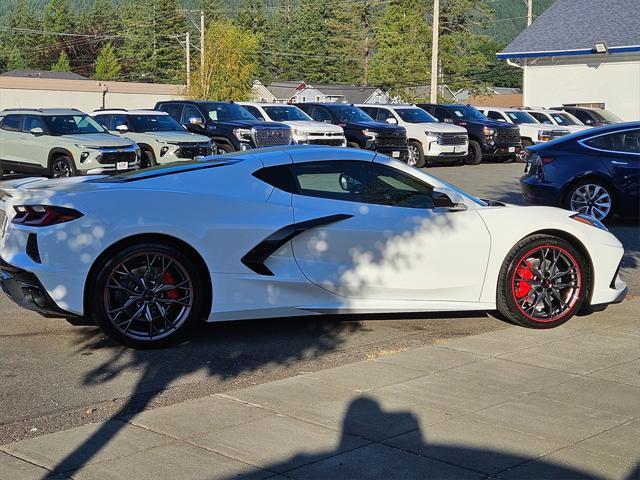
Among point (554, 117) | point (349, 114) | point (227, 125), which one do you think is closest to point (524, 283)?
point (227, 125)

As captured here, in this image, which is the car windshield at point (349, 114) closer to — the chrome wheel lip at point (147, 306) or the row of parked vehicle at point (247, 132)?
the row of parked vehicle at point (247, 132)

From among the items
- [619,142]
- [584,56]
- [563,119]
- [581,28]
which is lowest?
[619,142]

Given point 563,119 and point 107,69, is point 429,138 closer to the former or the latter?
point 563,119

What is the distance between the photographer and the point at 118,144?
20.0 meters

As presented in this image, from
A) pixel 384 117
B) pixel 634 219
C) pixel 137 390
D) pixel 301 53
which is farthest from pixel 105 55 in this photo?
pixel 137 390

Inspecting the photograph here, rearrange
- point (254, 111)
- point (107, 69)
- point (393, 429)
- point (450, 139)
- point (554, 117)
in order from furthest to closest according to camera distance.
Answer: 1. point (107, 69)
2. point (554, 117)
3. point (450, 139)
4. point (254, 111)
5. point (393, 429)

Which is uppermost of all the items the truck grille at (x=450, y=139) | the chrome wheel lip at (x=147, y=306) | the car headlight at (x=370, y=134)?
the car headlight at (x=370, y=134)

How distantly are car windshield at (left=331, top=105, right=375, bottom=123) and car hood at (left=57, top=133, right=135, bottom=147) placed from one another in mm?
8202

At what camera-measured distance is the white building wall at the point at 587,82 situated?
131 ft

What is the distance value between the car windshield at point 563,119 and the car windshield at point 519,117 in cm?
87

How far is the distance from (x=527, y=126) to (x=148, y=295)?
26.1 meters

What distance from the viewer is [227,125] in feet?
77.2

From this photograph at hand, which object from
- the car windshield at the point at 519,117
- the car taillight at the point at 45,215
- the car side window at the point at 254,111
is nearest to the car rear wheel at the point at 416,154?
the car side window at the point at 254,111

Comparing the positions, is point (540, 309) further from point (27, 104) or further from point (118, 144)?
point (27, 104)
